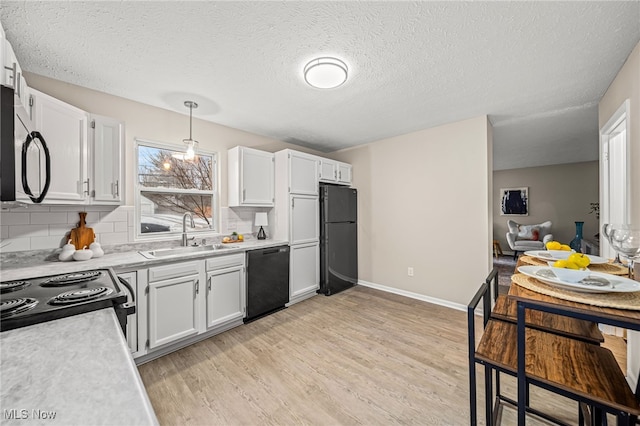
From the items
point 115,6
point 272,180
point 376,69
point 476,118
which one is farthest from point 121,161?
point 476,118

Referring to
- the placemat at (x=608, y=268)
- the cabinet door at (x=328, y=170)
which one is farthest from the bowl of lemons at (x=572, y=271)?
the cabinet door at (x=328, y=170)

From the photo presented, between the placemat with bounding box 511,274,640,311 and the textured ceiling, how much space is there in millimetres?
1496

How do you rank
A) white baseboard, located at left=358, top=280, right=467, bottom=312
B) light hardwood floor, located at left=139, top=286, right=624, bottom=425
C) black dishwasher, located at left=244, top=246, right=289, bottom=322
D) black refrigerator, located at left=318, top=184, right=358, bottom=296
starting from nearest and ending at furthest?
light hardwood floor, located at left=139, top=286, right=624, bottom=425 < black dishwasher, located at left=244, top=246, right=289, bottom=322 < white baseboard, located at left=358, top=280, right=467, bottom=312 < black refrigerator, located at left=318, top=184, right=358, bottom=296

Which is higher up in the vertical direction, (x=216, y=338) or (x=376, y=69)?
(x=376, y=69)

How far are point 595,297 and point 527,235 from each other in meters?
6.97

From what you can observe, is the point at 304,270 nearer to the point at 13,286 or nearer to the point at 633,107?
the point at 13,286

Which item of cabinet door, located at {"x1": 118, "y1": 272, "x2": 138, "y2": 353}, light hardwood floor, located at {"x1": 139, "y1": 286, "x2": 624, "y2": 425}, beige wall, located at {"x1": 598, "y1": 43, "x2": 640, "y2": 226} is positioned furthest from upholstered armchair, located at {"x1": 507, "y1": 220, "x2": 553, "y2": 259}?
cabinet door, located at {"x1": 118, "y1": 272, "x2": 138, "y2": 353}

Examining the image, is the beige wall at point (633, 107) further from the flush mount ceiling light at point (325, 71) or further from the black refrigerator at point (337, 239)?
the black refrigerator at point (337, 239)

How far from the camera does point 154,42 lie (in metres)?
1.70

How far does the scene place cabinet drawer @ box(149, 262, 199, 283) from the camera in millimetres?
2162

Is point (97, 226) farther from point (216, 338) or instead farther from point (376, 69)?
point (376, 69)

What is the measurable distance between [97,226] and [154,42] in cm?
172

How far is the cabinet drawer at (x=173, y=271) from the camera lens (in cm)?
216

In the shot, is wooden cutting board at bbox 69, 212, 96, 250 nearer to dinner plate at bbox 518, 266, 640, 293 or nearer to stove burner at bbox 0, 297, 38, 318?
stove burner at bbox 0, 297, 38, 318
